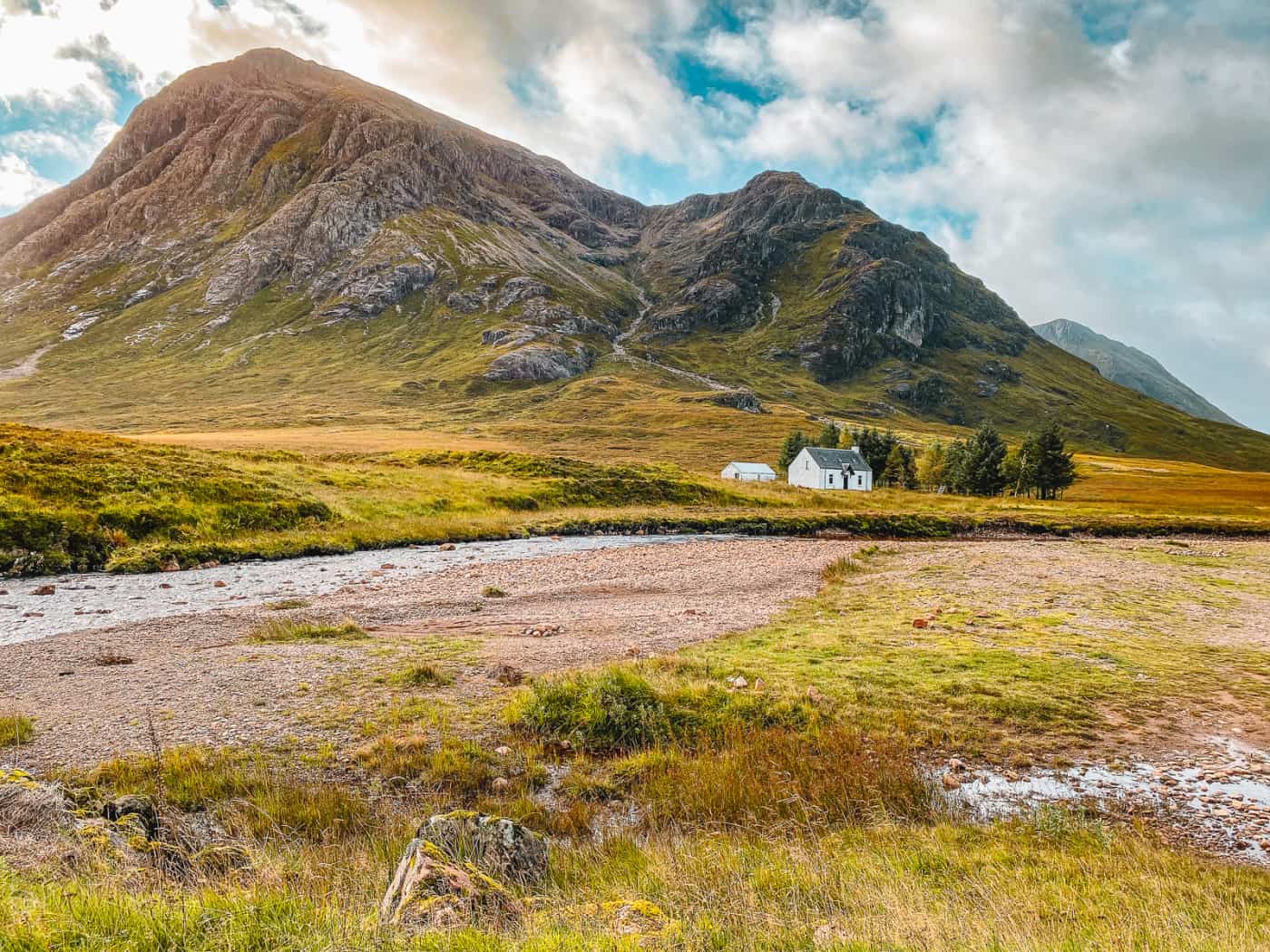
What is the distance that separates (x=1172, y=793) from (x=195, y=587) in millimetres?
33113

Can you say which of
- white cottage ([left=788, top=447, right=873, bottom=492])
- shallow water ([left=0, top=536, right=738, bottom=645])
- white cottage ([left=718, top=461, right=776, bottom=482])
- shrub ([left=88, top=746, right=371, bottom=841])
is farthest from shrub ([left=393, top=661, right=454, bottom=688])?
white cottage ([left=718, top=461, right=776, bottom=482])

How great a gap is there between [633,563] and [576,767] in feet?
83.3

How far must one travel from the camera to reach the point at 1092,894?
713 cm

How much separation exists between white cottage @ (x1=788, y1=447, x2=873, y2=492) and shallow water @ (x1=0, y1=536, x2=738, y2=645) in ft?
272

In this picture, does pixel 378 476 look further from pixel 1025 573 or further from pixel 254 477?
pixel 1025 573

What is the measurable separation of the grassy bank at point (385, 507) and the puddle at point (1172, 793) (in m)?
35.5

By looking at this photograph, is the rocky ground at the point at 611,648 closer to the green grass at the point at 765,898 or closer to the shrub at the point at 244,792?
the shrub at the point at 244,792

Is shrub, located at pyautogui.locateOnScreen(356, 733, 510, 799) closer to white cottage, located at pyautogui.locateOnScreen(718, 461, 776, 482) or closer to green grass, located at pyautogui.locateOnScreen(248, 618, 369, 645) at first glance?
green grass, located at pyautogui.locateOnScreen(248, 618, 369, 645)

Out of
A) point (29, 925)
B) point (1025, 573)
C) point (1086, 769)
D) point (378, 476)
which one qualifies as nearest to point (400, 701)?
point (29, 925)

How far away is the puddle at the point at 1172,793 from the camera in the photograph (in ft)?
29.9

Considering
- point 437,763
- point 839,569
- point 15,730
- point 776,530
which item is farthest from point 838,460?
point 15,730

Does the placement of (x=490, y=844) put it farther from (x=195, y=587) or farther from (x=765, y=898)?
(x=195, y=587)

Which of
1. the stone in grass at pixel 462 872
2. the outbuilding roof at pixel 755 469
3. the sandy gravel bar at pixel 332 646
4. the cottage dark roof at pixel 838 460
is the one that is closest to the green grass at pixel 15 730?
the sandy gravel bar at pixel 332 646

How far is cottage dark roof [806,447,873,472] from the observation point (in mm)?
114188
